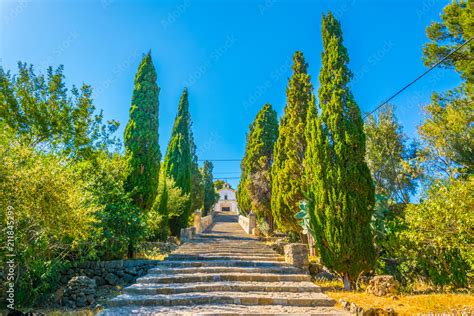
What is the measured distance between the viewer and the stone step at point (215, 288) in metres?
6.14

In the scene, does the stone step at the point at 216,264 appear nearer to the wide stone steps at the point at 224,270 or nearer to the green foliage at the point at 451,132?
the wide stone steps at the point at 224,270

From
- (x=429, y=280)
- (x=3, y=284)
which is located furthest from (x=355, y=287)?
(x=3, y=284)

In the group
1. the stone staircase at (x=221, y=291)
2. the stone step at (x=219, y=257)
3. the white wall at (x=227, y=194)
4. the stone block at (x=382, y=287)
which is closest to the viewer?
the stone staircase at (x=221, y=291)

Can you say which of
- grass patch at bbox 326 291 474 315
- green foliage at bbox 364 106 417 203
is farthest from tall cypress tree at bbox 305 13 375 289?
green foliage at bbox 364 106 417 203

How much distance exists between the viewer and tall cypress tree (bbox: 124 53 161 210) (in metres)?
10.9

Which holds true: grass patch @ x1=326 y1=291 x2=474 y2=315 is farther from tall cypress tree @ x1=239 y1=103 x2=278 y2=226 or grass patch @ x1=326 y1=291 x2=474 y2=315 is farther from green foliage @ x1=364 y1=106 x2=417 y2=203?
green foliage @ x1=364 y1=106 x2=417 y2=203

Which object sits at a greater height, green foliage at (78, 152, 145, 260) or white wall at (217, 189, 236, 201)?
white wall at (217, 189, 236, 201)

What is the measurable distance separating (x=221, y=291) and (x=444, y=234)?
572 cm

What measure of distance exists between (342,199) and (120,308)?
560cm

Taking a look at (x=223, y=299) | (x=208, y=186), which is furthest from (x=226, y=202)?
(x=223, y=299)

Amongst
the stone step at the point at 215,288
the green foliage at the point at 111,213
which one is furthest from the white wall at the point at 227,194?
the stone step at the point at 215,288

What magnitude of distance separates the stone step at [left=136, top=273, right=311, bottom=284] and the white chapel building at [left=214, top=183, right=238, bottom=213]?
174ft

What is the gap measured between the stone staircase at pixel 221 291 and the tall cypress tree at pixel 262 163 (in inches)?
315

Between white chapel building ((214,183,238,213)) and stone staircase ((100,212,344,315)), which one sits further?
white chapel building ((214,183,238,213))
